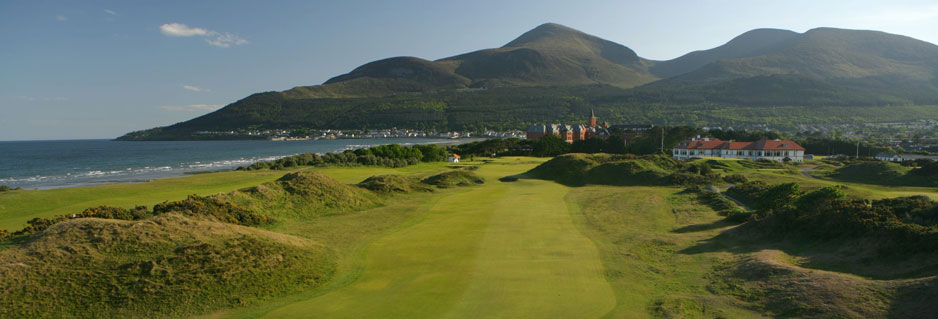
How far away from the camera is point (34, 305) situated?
32.8 feet

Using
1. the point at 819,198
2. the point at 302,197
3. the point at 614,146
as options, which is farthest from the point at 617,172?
the point at 614,146

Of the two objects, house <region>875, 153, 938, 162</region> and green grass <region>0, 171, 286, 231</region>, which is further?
house <region>875, 153, 938, 162</region>

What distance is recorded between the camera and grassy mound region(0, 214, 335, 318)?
33.6ft

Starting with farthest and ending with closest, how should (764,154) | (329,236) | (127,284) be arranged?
(764,154), (329,236), (127,284)

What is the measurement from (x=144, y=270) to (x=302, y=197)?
12158mm

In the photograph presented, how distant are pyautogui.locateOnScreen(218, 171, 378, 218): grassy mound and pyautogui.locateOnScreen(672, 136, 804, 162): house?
193ft

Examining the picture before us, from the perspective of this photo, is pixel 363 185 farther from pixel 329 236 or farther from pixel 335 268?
pixel 335 268

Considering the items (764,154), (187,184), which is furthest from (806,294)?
(764,154)

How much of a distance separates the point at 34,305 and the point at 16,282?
84 centimetres

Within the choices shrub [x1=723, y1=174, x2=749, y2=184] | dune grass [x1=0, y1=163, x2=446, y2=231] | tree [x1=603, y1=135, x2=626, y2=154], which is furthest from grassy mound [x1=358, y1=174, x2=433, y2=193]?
tree [x1=603, y1=135, x2=626, y2=154]

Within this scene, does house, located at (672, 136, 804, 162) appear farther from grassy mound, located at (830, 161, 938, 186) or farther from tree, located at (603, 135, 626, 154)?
grassy mound, located at (830, 161, 938, 186)

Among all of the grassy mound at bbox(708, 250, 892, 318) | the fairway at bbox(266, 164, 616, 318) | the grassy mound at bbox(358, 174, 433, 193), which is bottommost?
the fairway at bbox(266, 164, 616, 318)

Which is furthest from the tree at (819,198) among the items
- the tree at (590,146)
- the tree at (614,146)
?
the tree at (590,146)

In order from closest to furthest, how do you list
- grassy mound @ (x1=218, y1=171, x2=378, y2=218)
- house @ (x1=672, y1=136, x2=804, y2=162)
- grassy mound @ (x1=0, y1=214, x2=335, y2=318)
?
grassy mound @ (x1=0, y1=214, x2=335, y2=318), grassy mound @ (x1=218, y1=171, x2=378, y2=218), house @ (x1=672, y1=136, x2=804, y2=162)
